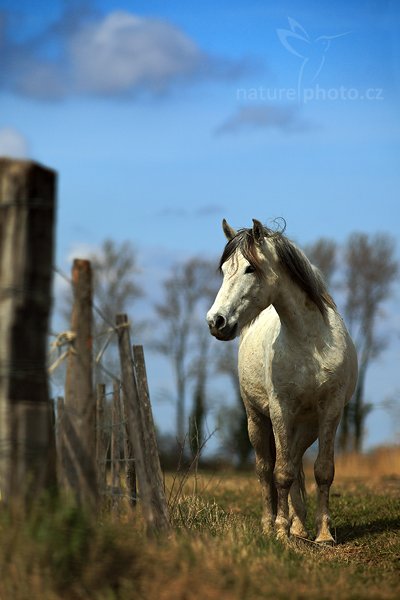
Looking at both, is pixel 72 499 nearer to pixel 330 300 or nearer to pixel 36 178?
pixel 36 178

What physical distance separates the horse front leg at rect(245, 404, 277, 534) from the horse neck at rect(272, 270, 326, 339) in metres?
1.36

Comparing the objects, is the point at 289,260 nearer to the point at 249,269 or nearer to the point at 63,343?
the point at 249,269

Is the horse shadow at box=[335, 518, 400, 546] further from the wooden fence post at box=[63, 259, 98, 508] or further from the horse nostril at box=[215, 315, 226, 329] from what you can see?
the wooden fence post at box=[63, 259, 98, 508]

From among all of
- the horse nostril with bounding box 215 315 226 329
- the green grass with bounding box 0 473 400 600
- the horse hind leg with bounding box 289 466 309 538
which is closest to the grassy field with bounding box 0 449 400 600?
the green grass with bounding box 0 473 400 600

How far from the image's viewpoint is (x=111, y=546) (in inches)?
229

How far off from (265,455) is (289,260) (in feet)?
7.30

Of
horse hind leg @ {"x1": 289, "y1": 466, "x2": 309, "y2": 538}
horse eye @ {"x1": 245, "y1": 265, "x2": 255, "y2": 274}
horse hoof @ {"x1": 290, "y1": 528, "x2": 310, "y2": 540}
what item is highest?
horse eye @ {"x1": 245, "y1": 265, "x2": 255, "y2": 274}

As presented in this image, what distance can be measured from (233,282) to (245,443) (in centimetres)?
2132

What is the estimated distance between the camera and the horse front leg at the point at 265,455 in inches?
399

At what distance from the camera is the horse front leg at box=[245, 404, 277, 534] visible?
399 inches

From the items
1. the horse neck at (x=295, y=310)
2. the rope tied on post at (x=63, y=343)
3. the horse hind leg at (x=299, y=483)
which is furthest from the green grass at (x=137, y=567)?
the horse neck at (x=295, y=310)

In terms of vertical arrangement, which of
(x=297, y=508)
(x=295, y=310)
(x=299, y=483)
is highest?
(x=295, y=310)

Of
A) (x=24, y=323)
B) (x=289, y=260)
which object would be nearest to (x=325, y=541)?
(x=289, y=260)

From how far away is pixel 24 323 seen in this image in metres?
6.16
